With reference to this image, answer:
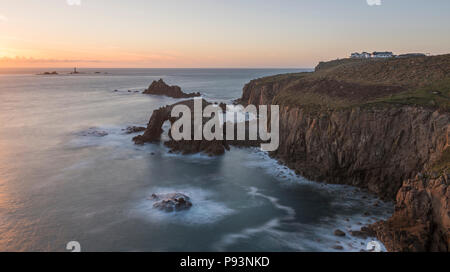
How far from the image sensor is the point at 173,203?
27.2 meters

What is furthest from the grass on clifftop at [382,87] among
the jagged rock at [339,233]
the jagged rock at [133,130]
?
the jagged rock at [133,130]

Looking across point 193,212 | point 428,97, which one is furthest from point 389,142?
point 193,212

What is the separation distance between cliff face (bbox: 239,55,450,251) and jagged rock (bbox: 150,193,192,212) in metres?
13.6

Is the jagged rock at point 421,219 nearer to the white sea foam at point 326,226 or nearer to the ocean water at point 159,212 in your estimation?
the white sea foam at point 326,226

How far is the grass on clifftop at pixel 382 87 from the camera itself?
32.3 metres

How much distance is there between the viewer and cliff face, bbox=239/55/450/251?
63.8 ft

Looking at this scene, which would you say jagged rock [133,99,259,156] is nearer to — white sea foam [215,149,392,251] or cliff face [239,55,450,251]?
cliff face [239,55,450,251]

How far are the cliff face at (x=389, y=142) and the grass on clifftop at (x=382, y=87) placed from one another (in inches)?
4.1

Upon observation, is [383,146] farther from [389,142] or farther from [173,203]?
[173,203]

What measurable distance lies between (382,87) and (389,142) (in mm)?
11081

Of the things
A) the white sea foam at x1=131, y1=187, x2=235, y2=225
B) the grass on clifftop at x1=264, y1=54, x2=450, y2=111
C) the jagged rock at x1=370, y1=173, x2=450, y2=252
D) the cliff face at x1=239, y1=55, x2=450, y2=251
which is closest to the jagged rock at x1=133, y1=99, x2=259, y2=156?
the cliff face at x1=239, y1=55, x2=450, y2=251

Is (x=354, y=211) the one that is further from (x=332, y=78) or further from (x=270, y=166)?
(x=332, y=78)
